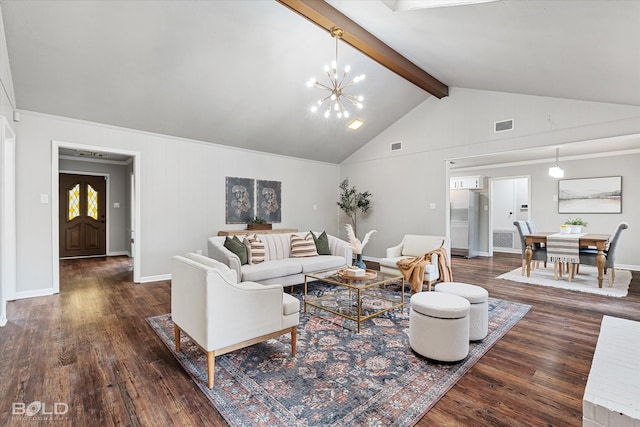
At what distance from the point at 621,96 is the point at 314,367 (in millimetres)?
4837

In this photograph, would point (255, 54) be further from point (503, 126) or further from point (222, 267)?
point (503, 126)

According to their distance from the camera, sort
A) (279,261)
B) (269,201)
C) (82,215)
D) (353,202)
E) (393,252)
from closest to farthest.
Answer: (279,261), (393,252), (269,201), (353,202), (82,215)

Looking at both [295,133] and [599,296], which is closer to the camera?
[599,296]

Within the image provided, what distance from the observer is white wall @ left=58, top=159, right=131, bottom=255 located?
8.01m

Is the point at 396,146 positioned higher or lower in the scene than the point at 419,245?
higher

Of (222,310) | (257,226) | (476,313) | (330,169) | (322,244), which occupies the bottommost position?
(476,313)

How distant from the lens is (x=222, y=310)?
2.10m

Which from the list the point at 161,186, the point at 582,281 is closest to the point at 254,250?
the point at 161,186

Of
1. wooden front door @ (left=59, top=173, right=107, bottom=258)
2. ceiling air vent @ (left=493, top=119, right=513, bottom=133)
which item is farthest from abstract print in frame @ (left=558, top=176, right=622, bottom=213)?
wooden front door @ (left=59, top=173, right=107, bottom=258)

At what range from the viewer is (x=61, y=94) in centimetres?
400

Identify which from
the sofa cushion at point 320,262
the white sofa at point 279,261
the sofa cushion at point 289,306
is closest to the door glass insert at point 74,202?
the white sofa at point 279,261

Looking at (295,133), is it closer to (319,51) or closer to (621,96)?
(319,51)

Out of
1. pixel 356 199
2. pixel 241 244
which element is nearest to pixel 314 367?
pixel 241 244

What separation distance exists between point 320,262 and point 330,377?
244 centimetres
